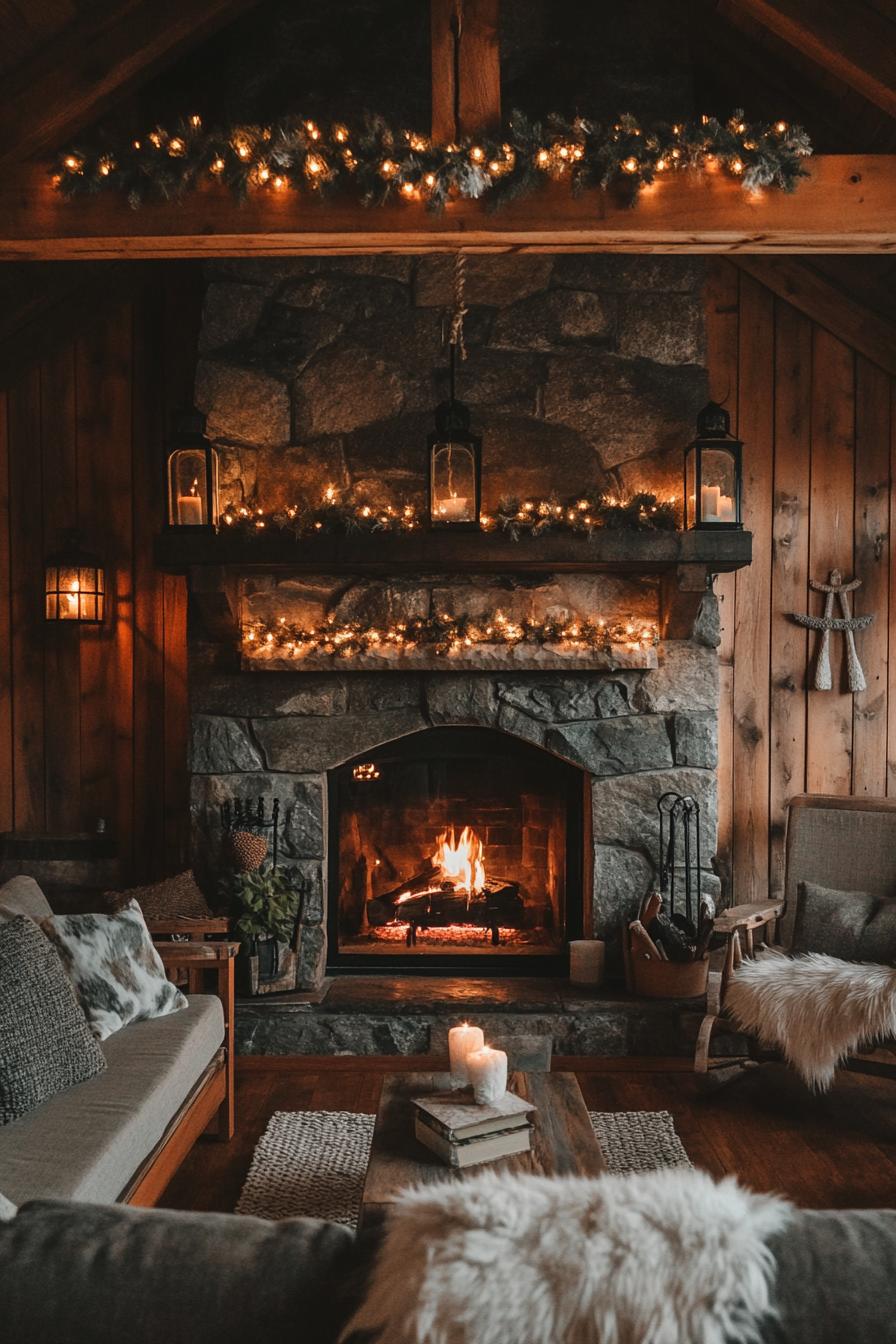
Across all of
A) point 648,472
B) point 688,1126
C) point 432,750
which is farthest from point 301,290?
point 688,1126

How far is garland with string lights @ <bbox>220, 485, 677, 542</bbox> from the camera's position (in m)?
3.86

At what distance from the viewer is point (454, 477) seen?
12.5 ft

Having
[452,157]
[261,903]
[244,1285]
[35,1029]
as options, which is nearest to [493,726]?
[261,903]

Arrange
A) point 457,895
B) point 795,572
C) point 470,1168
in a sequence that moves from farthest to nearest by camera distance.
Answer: point 795,572 < point 457,895 < point 470,1168

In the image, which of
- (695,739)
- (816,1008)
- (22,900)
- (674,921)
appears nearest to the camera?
(22,900)

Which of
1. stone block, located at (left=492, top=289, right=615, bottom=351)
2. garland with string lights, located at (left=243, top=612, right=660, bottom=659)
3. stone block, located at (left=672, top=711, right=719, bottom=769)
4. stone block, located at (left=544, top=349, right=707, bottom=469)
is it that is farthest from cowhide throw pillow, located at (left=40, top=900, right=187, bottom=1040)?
stone block, located at (left=492, top=289, right=615, bottom=351)

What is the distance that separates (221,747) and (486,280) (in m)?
2.14

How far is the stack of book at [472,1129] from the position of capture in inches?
84.9

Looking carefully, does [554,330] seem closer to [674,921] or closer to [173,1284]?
[674,921]

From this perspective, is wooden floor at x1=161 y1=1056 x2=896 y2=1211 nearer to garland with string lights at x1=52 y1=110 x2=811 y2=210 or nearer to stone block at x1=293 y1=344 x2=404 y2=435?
stone block at x1=293 y1=344 x2=404 y2=435

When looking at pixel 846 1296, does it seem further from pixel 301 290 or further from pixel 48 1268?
pixel 301 290

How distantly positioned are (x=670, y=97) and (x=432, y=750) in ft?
9.02

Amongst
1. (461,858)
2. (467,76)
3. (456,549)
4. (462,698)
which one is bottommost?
(461,858)

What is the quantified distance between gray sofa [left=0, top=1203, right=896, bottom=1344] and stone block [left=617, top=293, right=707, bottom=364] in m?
3.62
